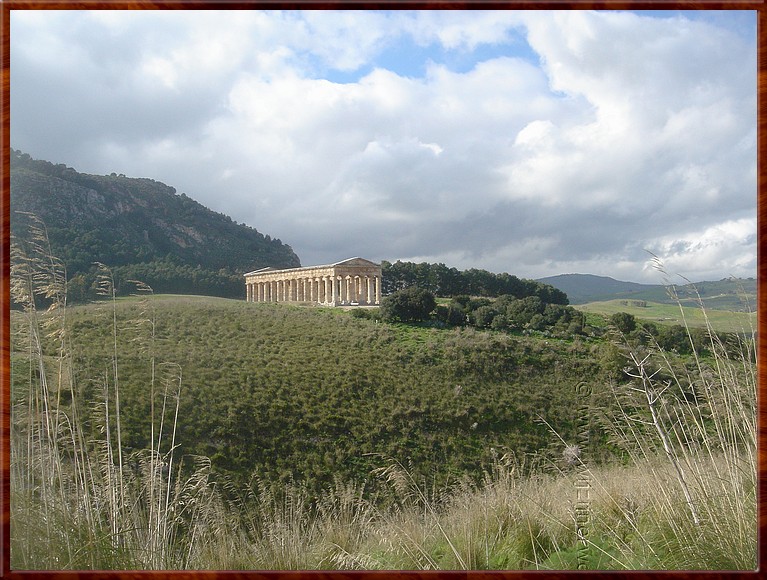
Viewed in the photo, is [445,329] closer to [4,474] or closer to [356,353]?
[356,353]

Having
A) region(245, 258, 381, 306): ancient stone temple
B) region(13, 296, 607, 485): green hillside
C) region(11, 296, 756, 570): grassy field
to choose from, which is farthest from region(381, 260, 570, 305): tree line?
region(245, 258, 381, 306): ancient stone temple

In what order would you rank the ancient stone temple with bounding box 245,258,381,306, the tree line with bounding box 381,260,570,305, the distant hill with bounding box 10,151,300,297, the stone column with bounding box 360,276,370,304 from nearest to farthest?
the tree line with bounding box 381,260,570,305 < the distant hill with bounding box 10,151,300,297 < the ancient stone temple with bounding box 245,258,381,306 < the stone column with bounding box 360,276,370,304

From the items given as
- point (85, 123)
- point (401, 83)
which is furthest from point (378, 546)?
point (85, 123)

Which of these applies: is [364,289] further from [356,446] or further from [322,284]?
[356,446]

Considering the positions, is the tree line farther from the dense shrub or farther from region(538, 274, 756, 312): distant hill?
region(538, 274, 756, 312): distant hill

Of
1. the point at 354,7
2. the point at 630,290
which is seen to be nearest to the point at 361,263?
the point at 630,290
